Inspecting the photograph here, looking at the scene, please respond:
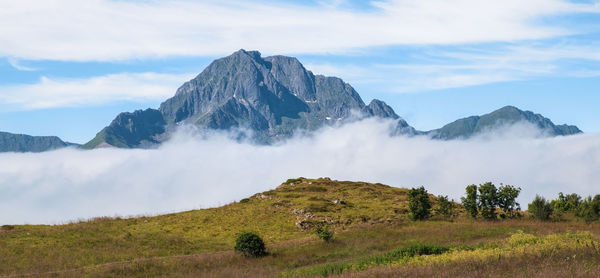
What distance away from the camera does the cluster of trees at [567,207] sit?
1962 inches

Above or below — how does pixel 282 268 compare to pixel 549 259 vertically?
below

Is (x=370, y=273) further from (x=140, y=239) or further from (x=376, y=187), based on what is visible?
(x=376, y=187)

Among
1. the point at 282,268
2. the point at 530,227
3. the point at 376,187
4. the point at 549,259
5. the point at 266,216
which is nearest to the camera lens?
the point at 549,259

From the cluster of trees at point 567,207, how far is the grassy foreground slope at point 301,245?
7.93ft

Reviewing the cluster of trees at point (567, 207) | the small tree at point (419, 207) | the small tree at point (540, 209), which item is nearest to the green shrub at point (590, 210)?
the cluster of trees at point (567, 207)

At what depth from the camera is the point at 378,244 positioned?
38.7 m

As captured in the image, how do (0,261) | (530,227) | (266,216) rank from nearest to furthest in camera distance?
(0,261) < (530,227) < (266,216)

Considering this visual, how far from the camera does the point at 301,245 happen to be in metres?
41.6

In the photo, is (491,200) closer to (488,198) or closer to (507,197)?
(488,198)

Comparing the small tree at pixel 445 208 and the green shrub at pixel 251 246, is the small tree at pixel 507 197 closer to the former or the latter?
the small tree at pixel 445 208

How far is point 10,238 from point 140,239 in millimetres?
11762

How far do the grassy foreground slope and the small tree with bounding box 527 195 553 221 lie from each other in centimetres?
351

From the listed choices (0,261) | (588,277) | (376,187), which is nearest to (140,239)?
(0,261)

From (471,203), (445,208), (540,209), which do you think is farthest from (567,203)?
(445,208)
